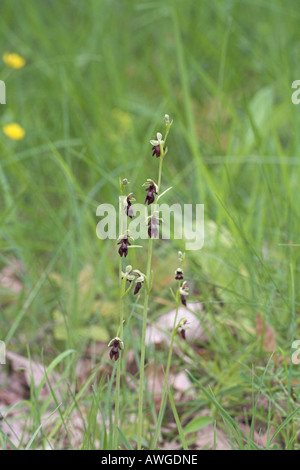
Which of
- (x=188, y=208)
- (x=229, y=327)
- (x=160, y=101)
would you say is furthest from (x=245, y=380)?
(x=160, y=101)

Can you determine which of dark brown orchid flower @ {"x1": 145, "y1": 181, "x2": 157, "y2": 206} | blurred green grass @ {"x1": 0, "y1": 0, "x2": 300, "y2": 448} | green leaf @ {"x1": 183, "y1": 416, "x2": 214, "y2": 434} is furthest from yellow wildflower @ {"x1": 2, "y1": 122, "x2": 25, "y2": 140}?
dark brown orchid flower @ {"x1": 145, "y1": 181, "x2": 157, "y2": 206}

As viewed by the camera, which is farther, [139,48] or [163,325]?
[139,48]

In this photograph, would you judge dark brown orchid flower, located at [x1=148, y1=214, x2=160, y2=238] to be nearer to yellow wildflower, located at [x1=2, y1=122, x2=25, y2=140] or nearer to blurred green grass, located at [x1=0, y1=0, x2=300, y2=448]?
blurred green grass, located at [x1=0, y1=0, x2=300, y2=448]

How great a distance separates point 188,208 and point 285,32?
6.44 ft

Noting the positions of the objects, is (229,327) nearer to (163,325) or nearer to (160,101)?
(163,325)

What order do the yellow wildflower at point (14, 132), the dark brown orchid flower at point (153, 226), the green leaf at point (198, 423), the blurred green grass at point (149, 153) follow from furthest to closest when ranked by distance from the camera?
the yellow wildflower at point (14, 132)
the blurred green grass at point (149, 153)
the green leaf at point (198, 423)
the dark brown orchid flower at point (153, 226)

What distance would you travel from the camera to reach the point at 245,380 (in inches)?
69.5

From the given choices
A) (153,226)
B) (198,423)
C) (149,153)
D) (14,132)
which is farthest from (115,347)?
(14,132)

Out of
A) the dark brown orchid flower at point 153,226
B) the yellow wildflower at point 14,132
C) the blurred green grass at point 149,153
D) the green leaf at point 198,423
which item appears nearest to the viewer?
the dark brown orchid flower at point 153,226

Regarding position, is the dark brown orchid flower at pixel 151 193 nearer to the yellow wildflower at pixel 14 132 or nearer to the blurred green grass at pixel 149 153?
the blurred green grass at pixel 149 153

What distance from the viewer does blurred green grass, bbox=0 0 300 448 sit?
7.14 ft

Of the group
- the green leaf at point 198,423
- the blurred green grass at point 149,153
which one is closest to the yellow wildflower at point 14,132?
the blurred green grass at point 149,153

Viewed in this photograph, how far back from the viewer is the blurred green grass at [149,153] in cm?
218

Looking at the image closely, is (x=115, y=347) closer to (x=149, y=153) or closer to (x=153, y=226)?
(x=153, y=226)
